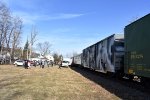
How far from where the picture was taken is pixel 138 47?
21.1 meters

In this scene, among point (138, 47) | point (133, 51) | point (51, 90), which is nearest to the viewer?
point (51, 90)

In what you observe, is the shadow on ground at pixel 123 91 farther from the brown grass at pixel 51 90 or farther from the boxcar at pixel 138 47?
the boxcar at pixel 138 47

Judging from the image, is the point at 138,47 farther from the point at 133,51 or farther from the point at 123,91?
the point at 123,91

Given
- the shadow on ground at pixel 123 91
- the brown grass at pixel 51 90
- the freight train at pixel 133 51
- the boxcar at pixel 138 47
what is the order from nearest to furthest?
the brown grass at pixel 51 90 < the shadow on ground at pixel 123 91 < the boxcar at pixel 138 47 < the freight train at pixel 133 51

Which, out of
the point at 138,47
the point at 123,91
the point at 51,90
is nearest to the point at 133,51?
the point at 138,47

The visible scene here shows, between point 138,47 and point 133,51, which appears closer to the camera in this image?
point 138,47

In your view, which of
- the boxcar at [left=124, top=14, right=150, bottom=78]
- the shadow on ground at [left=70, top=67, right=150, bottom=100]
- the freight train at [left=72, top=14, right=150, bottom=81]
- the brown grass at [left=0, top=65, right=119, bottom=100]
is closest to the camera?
the brown grass at [left=0, top=65, right=119, bottom=100]

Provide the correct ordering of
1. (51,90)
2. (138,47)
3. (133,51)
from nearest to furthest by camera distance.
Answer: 1. (51,90)
2. (138,47)
3. (133,51)

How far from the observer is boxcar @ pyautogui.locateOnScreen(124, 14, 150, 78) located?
19.2m

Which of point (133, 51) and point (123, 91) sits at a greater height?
point (133, 51)

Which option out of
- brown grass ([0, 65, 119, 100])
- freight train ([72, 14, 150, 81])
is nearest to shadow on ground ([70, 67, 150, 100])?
brown grass ([0, 65, 119, 100])

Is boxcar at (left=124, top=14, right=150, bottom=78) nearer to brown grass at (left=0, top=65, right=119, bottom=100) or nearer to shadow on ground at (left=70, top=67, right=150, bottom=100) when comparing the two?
shadow on ground at (left=70, top=67, right=150, bottom=100)

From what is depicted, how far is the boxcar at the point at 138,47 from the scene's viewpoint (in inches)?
757

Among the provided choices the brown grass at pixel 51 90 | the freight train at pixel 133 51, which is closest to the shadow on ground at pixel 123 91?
the brown grass at pixel 51 90
